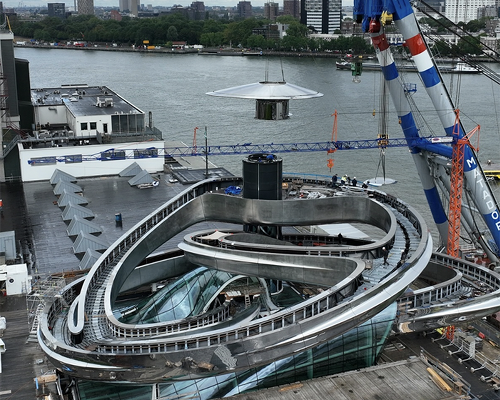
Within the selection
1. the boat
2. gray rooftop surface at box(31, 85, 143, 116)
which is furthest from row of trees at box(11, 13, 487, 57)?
gray rooftop surface at box(31, 85, 143, 116)

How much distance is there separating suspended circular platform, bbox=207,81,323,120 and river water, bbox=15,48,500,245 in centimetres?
266

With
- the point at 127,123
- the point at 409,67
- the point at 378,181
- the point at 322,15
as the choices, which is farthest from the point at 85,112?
the point at 322,15

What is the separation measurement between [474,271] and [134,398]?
1017 cm

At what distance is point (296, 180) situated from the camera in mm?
23375

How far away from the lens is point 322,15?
136625 millimetres

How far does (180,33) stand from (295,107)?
6926 centimetres

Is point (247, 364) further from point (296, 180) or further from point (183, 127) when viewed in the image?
point (183, 127)

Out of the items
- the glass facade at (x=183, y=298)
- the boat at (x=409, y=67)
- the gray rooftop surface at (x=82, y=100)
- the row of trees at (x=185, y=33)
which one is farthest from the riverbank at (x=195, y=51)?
the glass facade at (x=183, y=298)

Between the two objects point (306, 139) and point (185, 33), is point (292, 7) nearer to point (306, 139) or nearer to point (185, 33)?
point (185, 33)

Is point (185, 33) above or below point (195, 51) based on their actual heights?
above

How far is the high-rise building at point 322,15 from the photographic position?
13562 centimetres

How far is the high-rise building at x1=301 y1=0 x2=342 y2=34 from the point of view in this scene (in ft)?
445

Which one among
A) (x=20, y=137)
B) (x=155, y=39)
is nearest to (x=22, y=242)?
(x=20, y=137)

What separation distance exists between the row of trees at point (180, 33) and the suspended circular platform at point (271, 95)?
73.1 m
